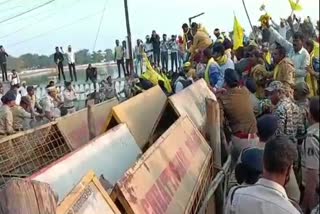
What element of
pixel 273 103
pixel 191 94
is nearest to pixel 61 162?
pixel 273 103

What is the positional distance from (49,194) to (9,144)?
5.36 metres

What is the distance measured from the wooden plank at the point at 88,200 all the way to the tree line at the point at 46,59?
2404cm

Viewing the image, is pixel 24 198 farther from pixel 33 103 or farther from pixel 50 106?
pixel 33 103

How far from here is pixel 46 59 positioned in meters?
29.0

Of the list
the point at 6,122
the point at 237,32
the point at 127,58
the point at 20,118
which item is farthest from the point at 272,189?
the point at 127,58

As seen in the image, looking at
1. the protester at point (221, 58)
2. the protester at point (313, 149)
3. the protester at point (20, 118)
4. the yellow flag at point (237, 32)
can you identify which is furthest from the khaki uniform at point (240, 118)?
the yellow flag at point (237, 32)

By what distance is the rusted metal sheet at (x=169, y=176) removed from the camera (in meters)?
3.76

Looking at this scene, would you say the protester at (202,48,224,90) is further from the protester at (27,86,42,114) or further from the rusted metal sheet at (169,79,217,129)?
the protester at (27,86,42,114)

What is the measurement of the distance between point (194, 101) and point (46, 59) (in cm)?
2113

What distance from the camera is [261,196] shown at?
3084 millimetres

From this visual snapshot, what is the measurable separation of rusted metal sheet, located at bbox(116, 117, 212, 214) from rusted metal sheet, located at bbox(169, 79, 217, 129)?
93 centimetres

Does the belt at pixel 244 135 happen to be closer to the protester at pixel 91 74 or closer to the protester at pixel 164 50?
the protester at pixel 91 74

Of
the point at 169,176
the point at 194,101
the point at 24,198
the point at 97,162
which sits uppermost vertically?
the point at 24,198

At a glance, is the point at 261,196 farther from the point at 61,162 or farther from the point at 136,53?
the point at 136,53
